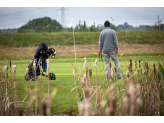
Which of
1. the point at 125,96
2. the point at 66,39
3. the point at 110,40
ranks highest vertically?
the point at 66,39

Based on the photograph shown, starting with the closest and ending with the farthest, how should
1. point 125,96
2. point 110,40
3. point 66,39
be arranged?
point 125,96, point 110,40, point 66,39

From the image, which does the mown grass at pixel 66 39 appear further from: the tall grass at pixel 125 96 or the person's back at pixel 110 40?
the tall grass at pixel 125 96

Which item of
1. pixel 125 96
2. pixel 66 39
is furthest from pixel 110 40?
pixel 66 39

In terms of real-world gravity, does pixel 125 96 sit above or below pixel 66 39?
below

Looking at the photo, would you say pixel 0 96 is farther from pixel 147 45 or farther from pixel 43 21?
pixel 43 21

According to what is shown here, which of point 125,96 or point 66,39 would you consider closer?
point 125,96

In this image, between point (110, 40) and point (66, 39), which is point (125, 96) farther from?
point (66, 39)

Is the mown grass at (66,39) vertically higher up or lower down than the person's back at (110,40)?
higher up

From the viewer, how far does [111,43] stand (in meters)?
5.34

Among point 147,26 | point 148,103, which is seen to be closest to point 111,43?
point 148,103

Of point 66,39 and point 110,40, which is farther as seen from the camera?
point 66,39

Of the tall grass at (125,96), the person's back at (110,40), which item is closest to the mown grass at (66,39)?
the person's back at (110,40)

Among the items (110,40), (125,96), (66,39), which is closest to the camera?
(125,96)
